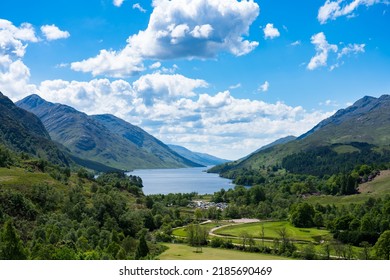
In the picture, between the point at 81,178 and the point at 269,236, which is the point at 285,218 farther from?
the point at 81,178

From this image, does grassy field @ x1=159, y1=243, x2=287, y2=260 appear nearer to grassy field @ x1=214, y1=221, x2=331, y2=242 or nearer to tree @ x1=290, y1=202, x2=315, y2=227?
grassy field @ x1=214, y1=221, x2=331, y2=242

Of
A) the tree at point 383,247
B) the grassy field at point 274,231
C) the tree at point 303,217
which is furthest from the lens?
the tree at point 303,217

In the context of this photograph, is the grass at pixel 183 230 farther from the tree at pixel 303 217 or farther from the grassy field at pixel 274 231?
the tree at pixel 303 217

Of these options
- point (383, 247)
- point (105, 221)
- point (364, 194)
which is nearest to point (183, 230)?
point (105, 221)

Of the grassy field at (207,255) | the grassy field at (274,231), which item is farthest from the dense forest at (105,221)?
the grassy field at (274,231)

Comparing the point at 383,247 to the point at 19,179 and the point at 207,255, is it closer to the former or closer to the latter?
the point at 207,255
